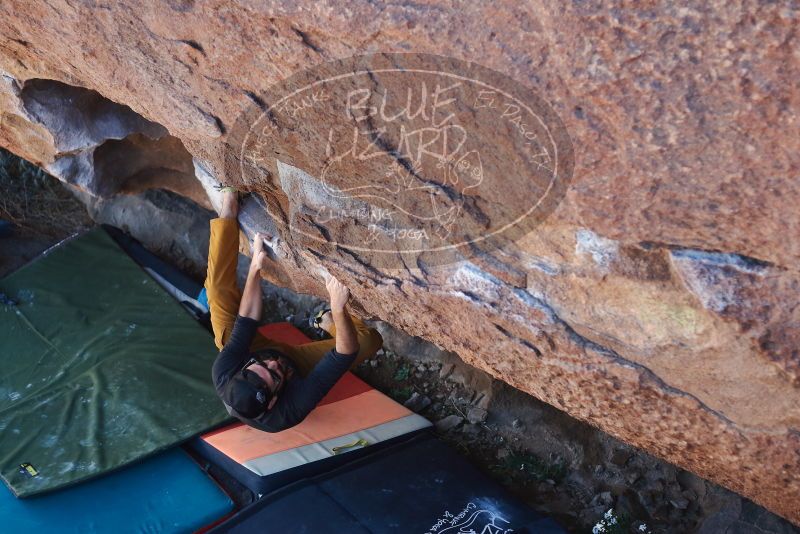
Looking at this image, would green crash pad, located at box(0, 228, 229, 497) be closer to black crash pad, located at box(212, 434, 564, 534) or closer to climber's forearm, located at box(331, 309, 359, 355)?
black crash pad, located at box(212, 434, 564, 534)

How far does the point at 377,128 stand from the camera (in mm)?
1775

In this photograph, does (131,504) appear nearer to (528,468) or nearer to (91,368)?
(91,368)

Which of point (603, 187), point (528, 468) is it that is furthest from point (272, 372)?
point (603, 187)

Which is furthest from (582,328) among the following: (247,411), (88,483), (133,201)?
(133,201)

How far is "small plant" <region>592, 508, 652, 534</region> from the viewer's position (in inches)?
101

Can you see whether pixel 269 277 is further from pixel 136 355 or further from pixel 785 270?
pixel 785 270

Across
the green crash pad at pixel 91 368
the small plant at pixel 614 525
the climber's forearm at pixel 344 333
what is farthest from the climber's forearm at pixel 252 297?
the small plant at pixel 614 525

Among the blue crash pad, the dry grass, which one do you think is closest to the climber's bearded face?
the blue crash pad

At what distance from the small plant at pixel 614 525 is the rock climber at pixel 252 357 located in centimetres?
106

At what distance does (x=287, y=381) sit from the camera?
279cm

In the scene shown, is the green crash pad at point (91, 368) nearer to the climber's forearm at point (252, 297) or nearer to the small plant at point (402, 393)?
the climber's forearm at point (252, 297)

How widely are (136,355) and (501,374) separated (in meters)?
1.99

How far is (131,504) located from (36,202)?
2.54 m

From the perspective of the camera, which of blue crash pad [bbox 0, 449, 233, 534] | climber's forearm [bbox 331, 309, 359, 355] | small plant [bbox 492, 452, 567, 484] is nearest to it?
climber's forearm [bbox 331, 309, 359, 355]
